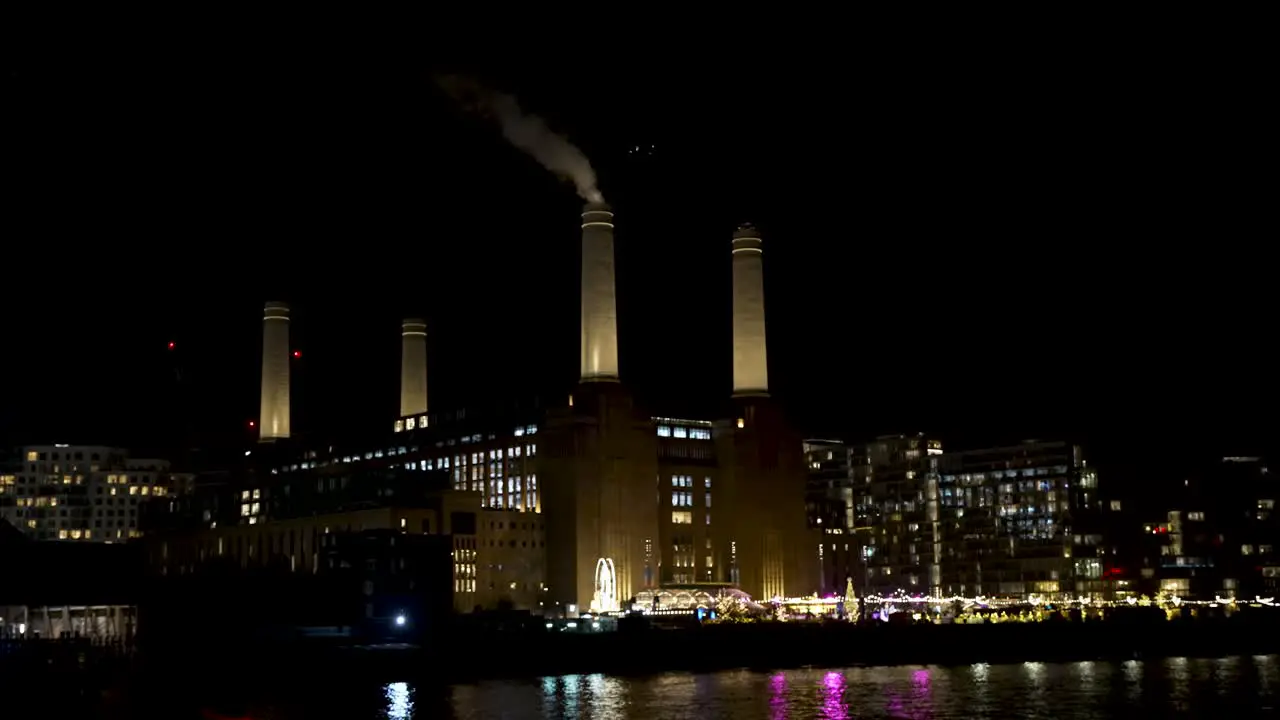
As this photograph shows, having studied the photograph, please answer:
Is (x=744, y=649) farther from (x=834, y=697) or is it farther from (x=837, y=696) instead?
(x=834, y=697)

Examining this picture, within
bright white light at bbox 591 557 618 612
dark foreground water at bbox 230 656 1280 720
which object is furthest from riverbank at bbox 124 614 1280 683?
bright white light at bbox 591 557 618 612

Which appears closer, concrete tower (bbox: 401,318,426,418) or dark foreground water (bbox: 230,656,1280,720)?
dark foreground water (bbox: 230,656,1280,720)

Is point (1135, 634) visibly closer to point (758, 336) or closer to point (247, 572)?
point (758, 336)

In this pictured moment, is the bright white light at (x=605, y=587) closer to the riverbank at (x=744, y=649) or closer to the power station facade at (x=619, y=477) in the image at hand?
the power station facade at (x=619, y=477)

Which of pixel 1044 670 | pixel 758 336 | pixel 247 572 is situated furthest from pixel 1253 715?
pixel 247 572

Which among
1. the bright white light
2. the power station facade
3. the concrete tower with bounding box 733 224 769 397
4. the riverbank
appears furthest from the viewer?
the concrete tower with bounding box 733 224 769 397

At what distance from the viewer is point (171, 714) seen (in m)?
59.9

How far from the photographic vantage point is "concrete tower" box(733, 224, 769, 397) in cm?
13988

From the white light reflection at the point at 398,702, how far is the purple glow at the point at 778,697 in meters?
15.9

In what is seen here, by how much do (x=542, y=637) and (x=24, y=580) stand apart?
34.1 m

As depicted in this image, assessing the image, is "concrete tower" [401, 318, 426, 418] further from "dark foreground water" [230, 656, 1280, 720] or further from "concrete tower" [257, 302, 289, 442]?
"dark foreground water" [230, 656, 1280, 720]

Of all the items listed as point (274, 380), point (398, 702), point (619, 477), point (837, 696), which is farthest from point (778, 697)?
point (274, 380)

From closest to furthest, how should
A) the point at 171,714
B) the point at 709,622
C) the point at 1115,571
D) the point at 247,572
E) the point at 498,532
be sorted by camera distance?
the point at 171,714 → the point at 709,622 → the point at 498,532 → the point at 247,572 → the point at 1115,571

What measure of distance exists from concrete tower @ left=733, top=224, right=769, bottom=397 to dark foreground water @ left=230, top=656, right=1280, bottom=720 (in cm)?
4844
